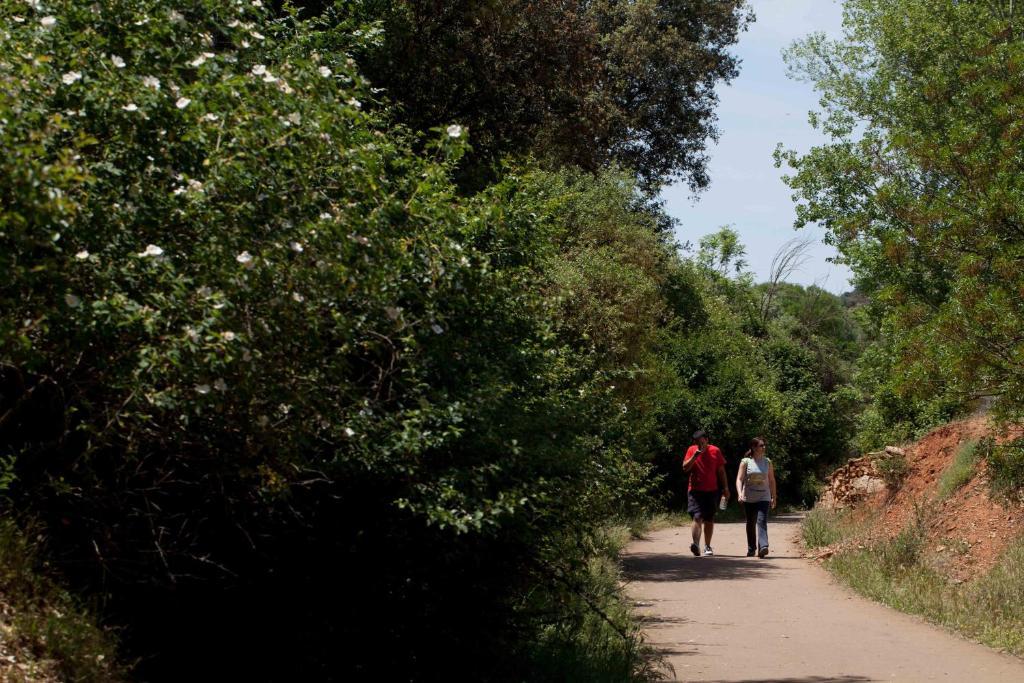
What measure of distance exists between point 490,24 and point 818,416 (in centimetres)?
2241

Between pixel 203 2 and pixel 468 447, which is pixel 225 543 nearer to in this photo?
pixel 468 447

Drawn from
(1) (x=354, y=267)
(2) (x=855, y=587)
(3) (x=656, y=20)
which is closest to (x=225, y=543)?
(1) (x=354, y=267)

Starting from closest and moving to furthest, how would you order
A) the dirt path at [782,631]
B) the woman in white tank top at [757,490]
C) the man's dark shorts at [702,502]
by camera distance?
the dirt path at [782,631] → the man's dark shorts at [702,502] → the woman in white tank top at [757,490]

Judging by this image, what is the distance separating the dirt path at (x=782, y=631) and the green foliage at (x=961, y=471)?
6.65 feet

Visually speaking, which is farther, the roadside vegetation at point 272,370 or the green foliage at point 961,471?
the green foliage at point 961,471

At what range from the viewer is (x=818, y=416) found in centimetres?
3666

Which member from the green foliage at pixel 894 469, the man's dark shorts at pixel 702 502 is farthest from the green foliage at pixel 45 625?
the green foliage at pixel 894 469

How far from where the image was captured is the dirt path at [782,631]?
10.2 meters

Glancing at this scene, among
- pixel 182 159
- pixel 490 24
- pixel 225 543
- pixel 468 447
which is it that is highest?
pixel 490 24

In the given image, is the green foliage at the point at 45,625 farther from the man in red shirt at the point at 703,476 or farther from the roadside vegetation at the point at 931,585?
the man in red shirt at the point at 703,476

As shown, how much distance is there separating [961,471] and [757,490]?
9.91 ft

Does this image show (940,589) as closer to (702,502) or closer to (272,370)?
(702,502)

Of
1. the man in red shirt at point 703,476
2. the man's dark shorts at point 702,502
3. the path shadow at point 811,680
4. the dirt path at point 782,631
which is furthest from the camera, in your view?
the man's dark shorts at point 702,502

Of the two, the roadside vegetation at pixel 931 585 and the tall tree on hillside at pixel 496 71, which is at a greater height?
the tall tree on hillside at pixel 496 71
